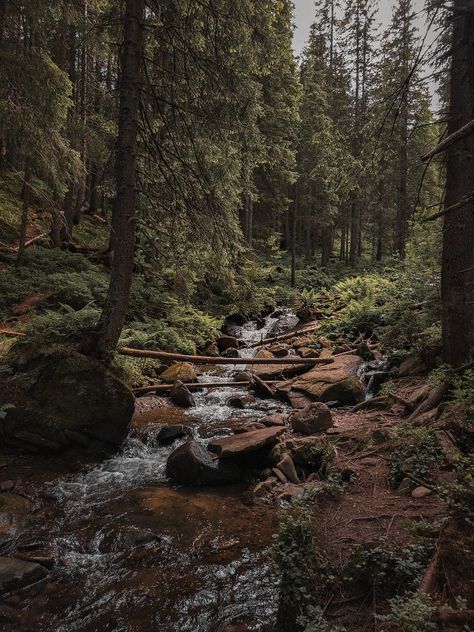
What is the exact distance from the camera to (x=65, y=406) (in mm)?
6977

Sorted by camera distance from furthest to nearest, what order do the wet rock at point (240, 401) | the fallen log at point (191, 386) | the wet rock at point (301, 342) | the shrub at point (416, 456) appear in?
the wet rock at point (301, 342), the fallen log at point (191, 386), the wet rock at point (240, 401), the shrub at point (416, 456)

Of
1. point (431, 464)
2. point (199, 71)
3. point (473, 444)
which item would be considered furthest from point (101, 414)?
point (199, 71)

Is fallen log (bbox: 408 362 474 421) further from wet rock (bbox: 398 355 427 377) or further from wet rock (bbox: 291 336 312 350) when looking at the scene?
wet rock (bbox: 291 336 312 350)

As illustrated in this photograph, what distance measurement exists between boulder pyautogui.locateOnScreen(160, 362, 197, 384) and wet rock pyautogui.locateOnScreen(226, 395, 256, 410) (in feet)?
5.44

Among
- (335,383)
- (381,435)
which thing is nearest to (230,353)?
(335,383)

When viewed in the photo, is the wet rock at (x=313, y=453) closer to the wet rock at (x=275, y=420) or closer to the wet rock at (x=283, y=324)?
the wet rock at (x=275, y=420)

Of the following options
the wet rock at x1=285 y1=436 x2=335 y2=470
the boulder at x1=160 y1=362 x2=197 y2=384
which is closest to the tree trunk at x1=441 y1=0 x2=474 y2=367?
the wet rock at x1=285 y1=436 x2=335 y2=470

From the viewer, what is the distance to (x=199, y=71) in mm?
7785

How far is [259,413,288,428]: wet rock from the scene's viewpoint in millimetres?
8242

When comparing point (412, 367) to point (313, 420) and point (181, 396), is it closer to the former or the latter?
point (313, 420)

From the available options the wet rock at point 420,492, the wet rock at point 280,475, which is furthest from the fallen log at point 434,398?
the wet rock at point 280,475

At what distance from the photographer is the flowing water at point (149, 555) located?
12.2 feet

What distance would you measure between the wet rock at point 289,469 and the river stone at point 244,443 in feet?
1.48

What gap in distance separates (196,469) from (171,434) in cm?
170
